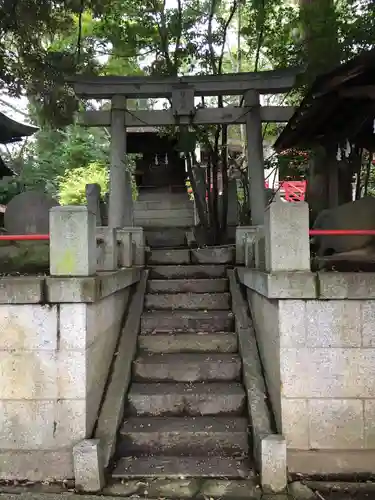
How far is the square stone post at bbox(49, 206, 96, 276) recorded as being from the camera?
14.0 feet

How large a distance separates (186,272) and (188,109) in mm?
3343

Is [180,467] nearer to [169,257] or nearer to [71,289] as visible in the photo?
[71,289]

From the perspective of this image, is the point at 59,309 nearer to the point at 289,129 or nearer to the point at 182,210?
the point at 289,129

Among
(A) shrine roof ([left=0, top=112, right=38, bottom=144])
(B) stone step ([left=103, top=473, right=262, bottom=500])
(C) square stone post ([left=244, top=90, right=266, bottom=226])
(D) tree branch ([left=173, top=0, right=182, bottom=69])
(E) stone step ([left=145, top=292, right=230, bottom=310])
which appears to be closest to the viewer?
(B) stone step ([left=103, top=473, right=262, bottom=500])

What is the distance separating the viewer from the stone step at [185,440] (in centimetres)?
457

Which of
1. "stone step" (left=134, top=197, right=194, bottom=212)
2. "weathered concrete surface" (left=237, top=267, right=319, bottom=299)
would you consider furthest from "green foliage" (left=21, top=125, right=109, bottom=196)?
"weathered concrete surface" (left=237, top=267, right=319, bottom=299)

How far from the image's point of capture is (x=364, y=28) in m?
9.09

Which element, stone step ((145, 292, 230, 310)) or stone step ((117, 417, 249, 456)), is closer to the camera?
stone step ((117, 417, 249, 456))

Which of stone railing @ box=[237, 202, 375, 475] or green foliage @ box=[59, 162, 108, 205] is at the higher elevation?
green foliage @ box=[59, 162, 108, 205]

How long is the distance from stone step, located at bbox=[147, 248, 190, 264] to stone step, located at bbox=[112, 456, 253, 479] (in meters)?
4.30

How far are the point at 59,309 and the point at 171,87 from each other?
5878mm

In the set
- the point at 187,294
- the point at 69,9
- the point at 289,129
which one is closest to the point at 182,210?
the point at 289,129

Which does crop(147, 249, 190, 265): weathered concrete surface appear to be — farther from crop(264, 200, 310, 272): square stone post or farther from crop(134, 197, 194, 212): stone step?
crop(134, 197, 194, 212): stone step

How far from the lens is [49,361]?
4191mm
